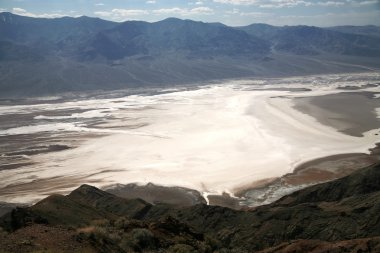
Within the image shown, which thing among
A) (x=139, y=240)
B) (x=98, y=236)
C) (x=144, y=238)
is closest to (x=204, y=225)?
(x=144, y=238)

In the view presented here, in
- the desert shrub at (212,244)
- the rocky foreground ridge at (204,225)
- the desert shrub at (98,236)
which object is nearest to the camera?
the desert shrub at (98,236)

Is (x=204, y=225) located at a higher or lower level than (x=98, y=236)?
lower

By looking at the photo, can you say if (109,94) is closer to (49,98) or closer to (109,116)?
(49,98)

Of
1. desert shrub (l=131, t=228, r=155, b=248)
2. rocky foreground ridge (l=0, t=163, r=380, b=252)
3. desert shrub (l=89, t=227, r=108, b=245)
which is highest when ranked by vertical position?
desert shrub (l=89, t=227, r=108, b=245)

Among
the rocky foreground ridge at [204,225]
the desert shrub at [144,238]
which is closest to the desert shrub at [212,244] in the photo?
the rocky foreground ridge at [204,225]

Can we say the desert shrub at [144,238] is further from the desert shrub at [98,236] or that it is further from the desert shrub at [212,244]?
the desert shrub at [212,244]

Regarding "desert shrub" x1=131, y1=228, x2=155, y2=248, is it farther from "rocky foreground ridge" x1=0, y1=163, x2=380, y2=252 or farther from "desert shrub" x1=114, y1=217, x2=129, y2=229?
"desert shrub" x1=114, y1=217, x2=129, y2=229

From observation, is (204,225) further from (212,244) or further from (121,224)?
(121,224)

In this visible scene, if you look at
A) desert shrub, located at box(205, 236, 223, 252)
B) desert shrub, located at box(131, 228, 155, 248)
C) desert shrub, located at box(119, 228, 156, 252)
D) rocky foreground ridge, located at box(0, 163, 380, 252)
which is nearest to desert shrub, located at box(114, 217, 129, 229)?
rocky foreground ridge, located at box(0, 163, 380, 252)

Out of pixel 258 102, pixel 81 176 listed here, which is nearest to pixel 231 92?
pixel 258 102
